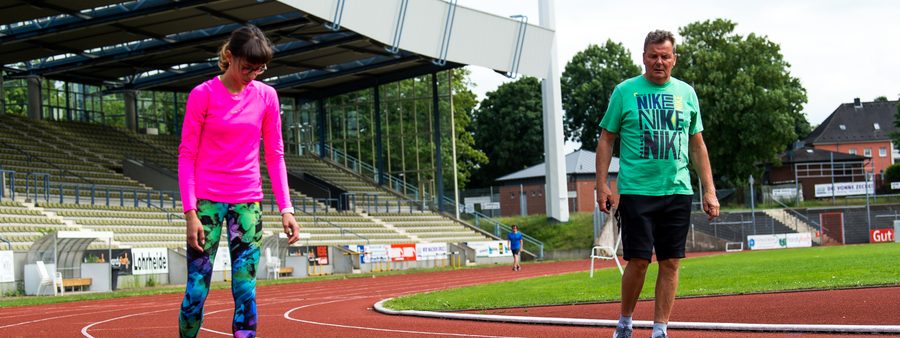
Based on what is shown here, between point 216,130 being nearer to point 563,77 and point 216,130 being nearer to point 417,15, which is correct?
point 417,15

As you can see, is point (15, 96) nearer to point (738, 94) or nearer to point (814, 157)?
point (738, 94)

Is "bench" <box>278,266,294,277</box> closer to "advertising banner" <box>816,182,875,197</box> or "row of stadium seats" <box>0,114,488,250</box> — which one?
"row of stadium seats" <box>0,114,488,250</box>

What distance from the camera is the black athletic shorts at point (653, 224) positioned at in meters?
7.38

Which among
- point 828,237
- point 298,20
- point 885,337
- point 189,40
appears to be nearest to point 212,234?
point 885,337

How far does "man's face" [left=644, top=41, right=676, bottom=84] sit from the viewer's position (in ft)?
24.5

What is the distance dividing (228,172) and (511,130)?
89.8 meters

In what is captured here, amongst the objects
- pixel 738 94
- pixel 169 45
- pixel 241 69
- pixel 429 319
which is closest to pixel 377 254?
pixel 169 45

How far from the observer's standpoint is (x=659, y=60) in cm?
746

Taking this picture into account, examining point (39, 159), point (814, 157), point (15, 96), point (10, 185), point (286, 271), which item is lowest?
point (286, 271)

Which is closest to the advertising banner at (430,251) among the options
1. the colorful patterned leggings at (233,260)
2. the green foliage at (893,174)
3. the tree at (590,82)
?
the colorful patterned leggings at (233,260)

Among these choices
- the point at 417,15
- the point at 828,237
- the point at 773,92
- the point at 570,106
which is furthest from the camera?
the point at 570,106

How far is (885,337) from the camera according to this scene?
27.9 ft

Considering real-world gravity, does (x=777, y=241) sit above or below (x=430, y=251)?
below

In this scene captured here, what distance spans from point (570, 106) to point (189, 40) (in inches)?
2432
